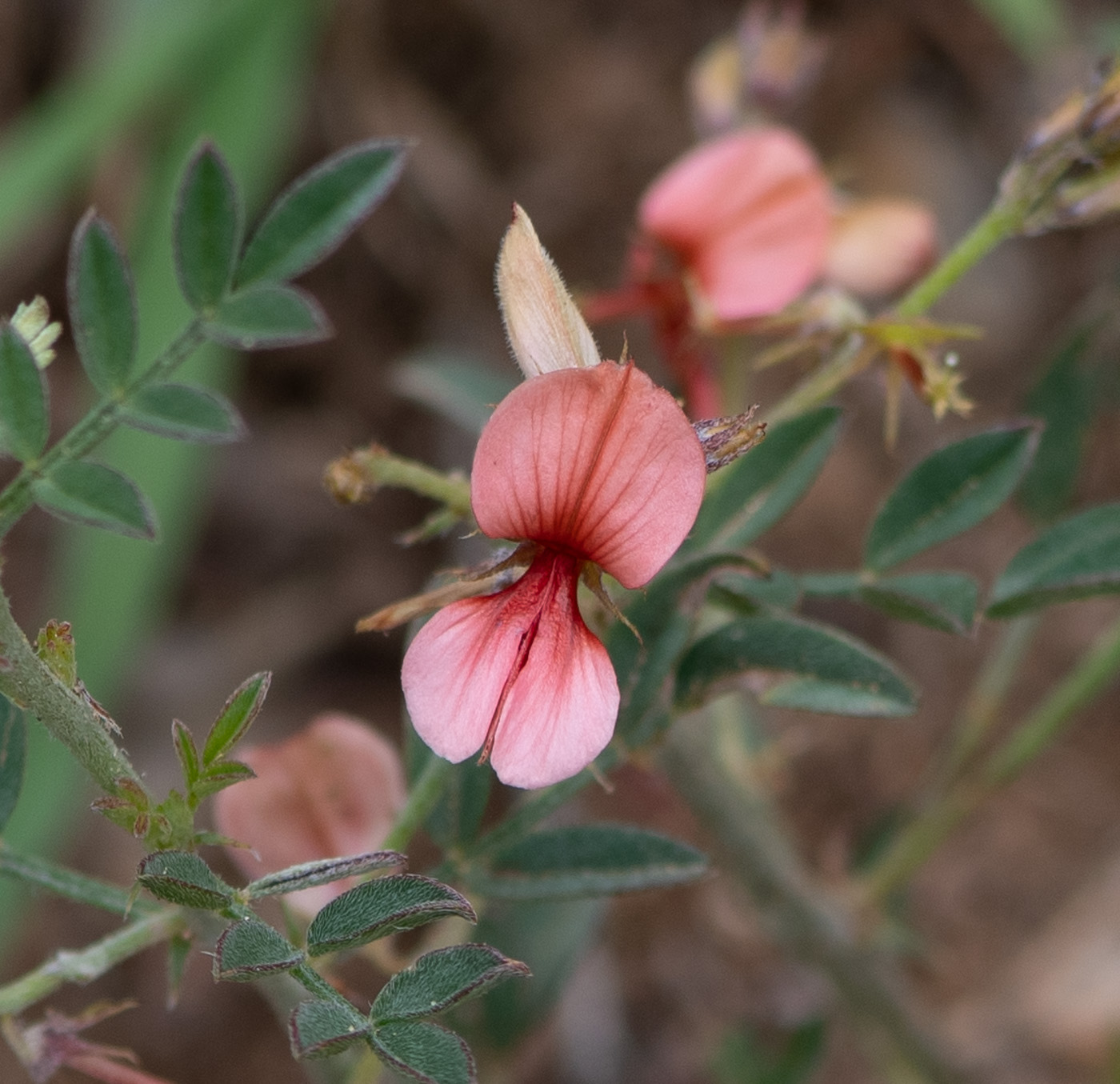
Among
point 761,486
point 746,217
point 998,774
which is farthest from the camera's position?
point 998,774

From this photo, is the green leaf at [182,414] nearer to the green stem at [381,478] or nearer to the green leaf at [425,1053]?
the green stem at [381,478]

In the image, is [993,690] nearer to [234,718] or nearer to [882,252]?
[882,252]

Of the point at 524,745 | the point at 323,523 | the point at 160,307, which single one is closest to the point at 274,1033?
the point at 323,523

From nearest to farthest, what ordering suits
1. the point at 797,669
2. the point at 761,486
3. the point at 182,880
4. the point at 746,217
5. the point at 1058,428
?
the point at 182,880
the point at 797,669
the point at 761,486
the point at 746,217
the point at 1058,428

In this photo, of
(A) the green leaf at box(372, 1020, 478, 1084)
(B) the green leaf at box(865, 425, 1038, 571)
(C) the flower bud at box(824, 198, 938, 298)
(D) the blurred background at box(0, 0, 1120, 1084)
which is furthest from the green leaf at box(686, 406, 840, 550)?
(D) the blurred background at box(0, 0, 1120, 1084)

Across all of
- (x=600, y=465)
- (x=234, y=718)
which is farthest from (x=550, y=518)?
(x=234, y=718)

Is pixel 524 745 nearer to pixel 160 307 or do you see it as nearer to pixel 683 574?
pixel 683 574
